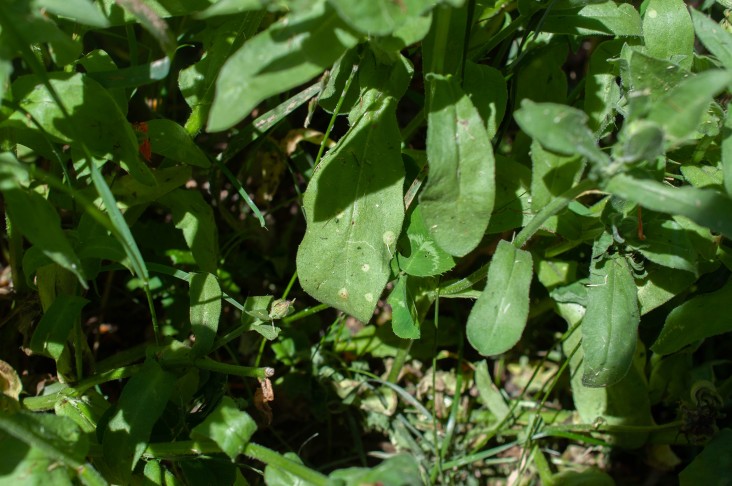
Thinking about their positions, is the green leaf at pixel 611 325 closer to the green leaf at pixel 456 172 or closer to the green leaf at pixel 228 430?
the green leaf at pixel 456 172

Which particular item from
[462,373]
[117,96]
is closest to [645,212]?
[462,373]

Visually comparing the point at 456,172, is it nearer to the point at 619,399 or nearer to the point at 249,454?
the point at 249,454

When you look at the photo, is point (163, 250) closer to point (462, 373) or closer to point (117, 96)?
point (117, 96)

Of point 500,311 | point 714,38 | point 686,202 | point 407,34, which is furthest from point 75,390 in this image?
point 714,38

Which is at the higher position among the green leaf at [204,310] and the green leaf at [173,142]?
the green leaf at [173,142]

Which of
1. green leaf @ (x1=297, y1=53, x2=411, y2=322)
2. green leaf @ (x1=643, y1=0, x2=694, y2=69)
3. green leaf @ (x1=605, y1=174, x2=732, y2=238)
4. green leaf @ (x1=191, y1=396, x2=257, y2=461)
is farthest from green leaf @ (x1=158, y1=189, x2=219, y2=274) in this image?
green leaf @ (x1=643, y1=0, x2=694, y2=69)

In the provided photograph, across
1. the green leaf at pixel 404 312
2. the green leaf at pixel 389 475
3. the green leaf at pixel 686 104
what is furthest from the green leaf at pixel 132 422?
the green leaf at pixel 686 104
